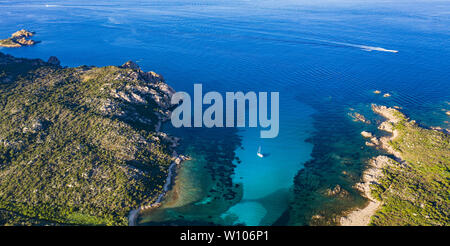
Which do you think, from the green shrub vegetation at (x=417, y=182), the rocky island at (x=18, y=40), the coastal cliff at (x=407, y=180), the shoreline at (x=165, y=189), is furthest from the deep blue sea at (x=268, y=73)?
the green shrub vegetation at (x=417, y=182)

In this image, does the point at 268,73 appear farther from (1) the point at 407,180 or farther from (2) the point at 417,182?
(2) the point at 417,182

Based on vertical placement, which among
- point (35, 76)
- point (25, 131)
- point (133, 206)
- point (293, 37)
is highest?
point (293, 37)

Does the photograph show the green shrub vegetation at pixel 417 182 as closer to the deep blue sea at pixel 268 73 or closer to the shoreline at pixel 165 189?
the deep blue sea at pixel 268 73

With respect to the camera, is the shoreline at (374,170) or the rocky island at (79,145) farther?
the shoreline at (374,170)

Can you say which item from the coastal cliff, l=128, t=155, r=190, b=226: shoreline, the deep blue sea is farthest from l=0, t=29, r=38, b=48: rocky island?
the coastal cliff
